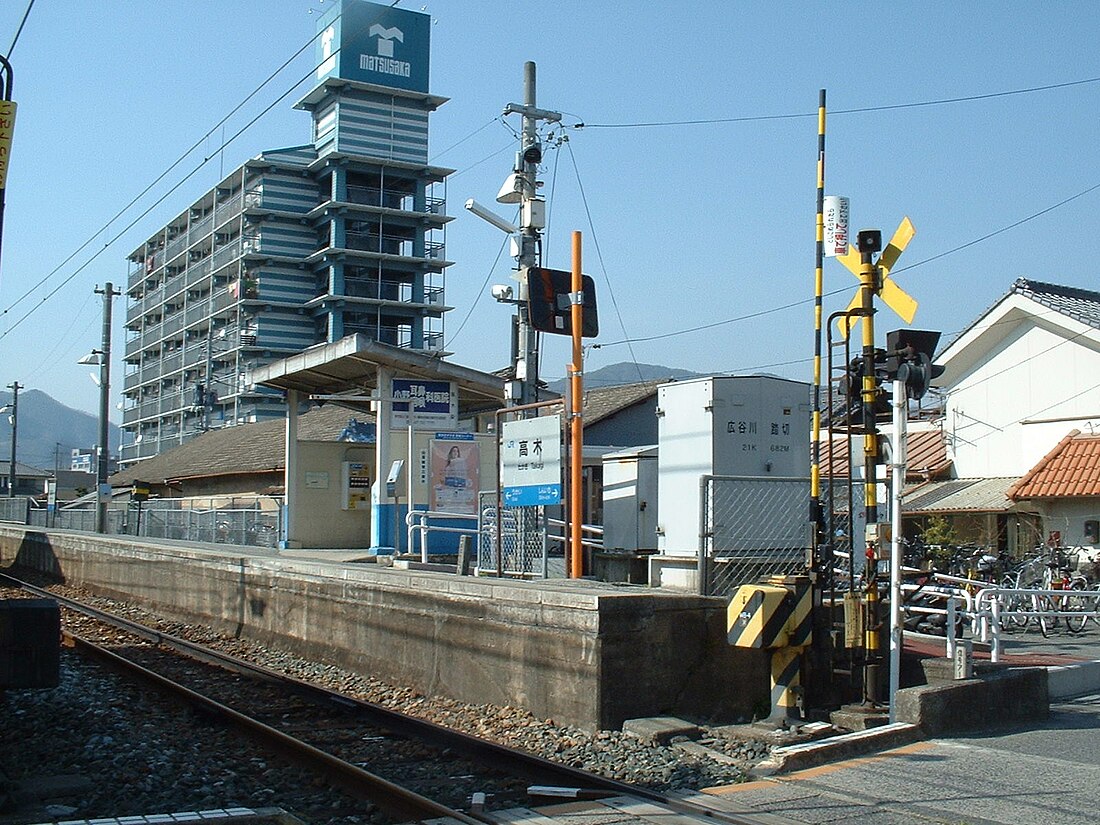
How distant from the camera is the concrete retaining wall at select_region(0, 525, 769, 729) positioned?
954 cm

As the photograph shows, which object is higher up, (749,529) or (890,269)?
(890,269)

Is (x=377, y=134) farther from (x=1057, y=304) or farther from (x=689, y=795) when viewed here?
(x=689, y=795)

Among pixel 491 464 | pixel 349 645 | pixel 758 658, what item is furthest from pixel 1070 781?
pixel 491 464

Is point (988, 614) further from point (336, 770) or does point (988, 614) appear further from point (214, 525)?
point (214, 525)

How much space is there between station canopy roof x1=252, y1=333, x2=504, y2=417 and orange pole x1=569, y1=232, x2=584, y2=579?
5.11 meters

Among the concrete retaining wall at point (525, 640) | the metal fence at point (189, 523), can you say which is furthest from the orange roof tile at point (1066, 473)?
the metal fence at point (189, 523)

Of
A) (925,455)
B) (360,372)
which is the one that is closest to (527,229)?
(360,372)

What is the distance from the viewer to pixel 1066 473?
800 inches

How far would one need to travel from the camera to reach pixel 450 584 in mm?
11766

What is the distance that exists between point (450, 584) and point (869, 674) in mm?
4400

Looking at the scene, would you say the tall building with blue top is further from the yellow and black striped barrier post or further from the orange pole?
the yellow and black striped barrier post

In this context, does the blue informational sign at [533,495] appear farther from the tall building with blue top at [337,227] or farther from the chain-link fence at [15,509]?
the tall building with blue top at [337,227]

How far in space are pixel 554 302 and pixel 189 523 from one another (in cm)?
2255

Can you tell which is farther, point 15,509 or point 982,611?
point 15,509
